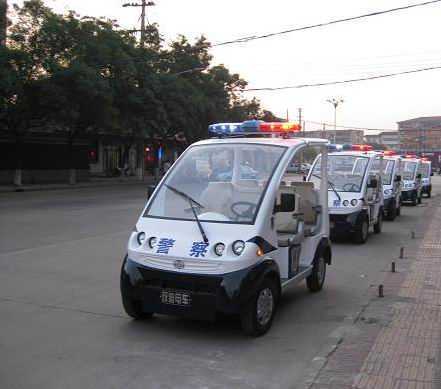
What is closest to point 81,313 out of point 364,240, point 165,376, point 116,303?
point 116,303

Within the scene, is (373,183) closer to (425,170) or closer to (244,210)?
(244,210)

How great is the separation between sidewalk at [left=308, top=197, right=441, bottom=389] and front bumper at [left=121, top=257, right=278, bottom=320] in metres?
1.00

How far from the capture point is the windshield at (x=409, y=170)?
24.4 m

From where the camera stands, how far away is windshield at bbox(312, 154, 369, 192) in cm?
1320

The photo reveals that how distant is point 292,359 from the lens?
523cm

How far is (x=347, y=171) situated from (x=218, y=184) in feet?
25.2

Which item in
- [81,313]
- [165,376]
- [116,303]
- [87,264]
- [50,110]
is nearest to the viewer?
[165,376]

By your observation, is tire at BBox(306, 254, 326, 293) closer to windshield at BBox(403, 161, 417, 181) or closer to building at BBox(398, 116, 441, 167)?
windshield at BBox(403, 161, 417, 181)

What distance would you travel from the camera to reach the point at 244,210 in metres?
6.07

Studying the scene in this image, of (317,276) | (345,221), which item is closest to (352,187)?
(345,221)

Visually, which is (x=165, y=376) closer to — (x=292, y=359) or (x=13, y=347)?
(x=292, y=359)

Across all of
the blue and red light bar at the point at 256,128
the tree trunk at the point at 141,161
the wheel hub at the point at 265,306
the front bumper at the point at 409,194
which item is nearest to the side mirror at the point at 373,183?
the blue and red light bar at the point at 256,128

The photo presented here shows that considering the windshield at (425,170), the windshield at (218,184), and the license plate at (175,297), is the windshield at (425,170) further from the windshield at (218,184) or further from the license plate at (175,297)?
the license plate at (175,297)

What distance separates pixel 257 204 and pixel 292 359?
5.33 feet
